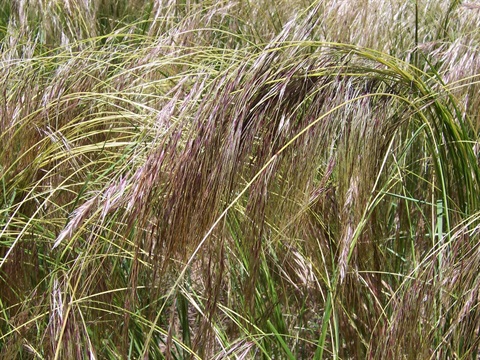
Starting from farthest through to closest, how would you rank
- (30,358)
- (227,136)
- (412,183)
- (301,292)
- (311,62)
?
(412,183) < (301,292) < (30,358) < (311,62) < (227,136)

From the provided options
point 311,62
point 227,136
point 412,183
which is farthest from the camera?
point 412,183

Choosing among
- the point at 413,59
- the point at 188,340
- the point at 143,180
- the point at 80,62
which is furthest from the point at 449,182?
the point at 80,62

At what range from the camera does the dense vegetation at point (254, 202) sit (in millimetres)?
1071

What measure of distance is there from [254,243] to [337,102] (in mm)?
249

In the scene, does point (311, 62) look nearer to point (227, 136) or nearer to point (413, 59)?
point (227, 136)

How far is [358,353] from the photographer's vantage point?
Result: 4.96ft

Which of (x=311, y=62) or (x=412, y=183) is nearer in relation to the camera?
(x=311, y=62)

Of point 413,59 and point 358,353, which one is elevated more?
point 413,59

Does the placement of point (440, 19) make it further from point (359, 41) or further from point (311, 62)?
point (311, 62)

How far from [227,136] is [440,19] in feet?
4.17

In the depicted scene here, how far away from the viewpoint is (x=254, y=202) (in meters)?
1.07

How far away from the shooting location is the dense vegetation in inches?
42.2

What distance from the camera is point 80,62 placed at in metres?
1.73

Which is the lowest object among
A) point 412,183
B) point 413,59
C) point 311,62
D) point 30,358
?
point 30,358
